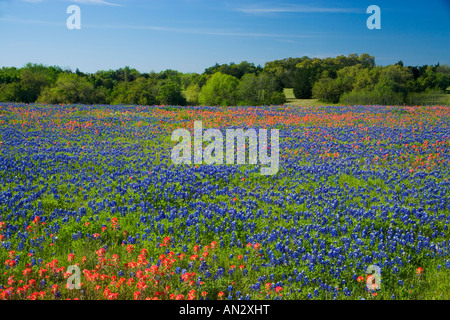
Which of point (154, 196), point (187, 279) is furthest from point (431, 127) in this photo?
point (187, 279)

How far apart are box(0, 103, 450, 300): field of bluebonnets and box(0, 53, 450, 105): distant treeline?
30512mm

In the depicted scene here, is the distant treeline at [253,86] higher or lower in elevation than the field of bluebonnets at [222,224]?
higher

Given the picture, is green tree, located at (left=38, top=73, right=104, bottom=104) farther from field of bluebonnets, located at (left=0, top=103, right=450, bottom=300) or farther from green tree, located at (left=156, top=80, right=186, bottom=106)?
field of bluebonnets, located at (left=0, top=103, right=450, bottom=300)

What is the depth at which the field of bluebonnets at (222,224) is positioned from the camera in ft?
15.2

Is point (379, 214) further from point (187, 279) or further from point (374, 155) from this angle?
point (374, 155)

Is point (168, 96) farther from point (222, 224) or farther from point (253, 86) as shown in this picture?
point (222, 224)

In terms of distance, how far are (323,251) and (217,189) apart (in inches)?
130

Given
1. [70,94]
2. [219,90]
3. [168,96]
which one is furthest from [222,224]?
[219,90]

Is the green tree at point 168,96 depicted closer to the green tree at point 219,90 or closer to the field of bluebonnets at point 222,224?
the green tree at point 219,90

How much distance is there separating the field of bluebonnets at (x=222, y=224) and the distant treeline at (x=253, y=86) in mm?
30512

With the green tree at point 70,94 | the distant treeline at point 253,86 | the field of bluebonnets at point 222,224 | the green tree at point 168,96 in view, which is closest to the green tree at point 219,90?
the distant treeline at point 253,86

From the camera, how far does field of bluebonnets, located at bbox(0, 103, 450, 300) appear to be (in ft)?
15.2

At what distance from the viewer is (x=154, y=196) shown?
7.43 meters

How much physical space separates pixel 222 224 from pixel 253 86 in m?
63.4
